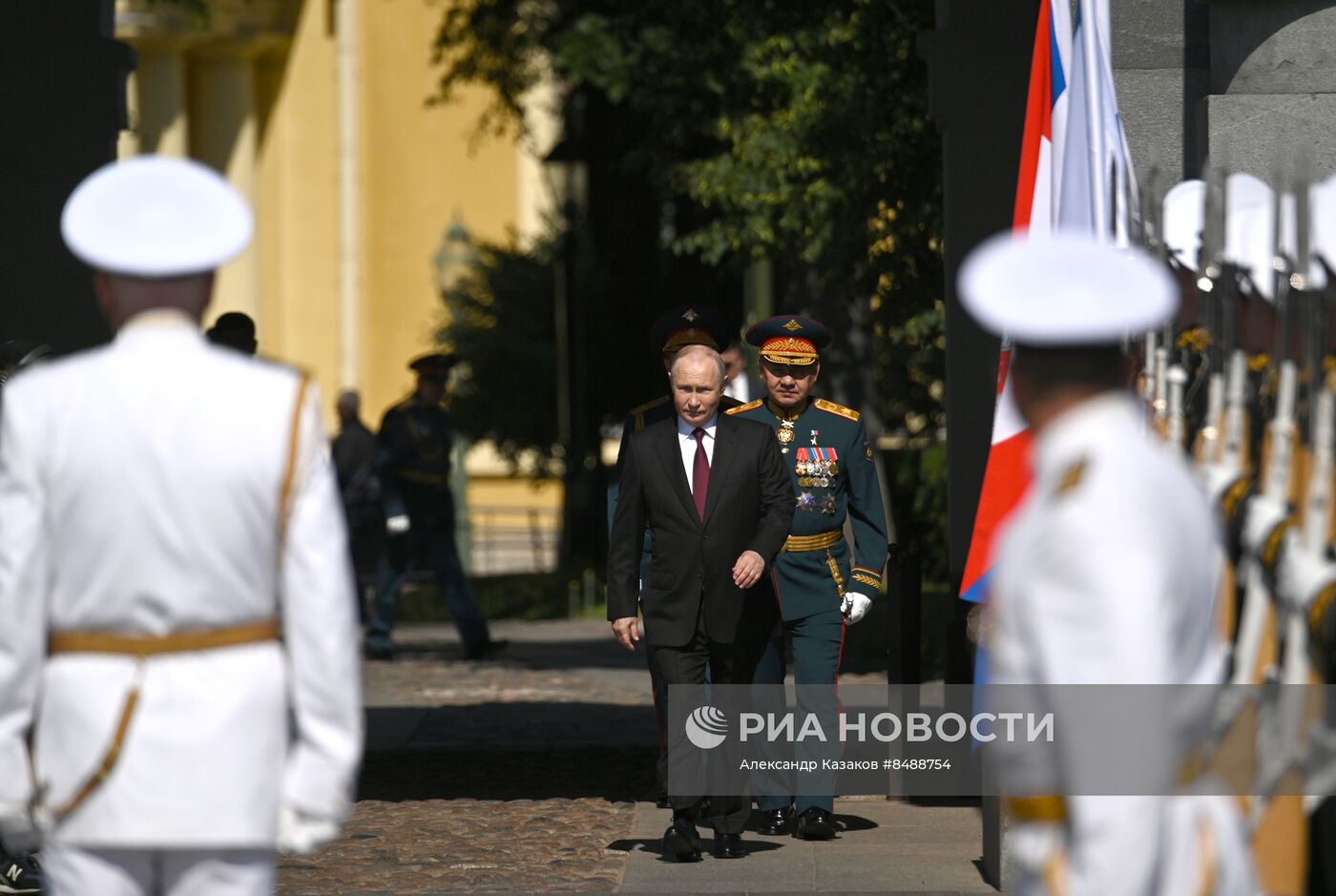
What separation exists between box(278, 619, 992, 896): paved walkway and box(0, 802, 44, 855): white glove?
3585 mm

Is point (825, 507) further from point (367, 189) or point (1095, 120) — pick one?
point (367, 189)

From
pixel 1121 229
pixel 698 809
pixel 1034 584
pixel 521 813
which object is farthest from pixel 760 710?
pixel 1034 584

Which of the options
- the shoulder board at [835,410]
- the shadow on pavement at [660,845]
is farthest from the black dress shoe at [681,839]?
the shoulder board at [835,410]

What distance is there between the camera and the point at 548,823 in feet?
29.7

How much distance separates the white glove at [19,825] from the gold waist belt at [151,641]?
0.28 m

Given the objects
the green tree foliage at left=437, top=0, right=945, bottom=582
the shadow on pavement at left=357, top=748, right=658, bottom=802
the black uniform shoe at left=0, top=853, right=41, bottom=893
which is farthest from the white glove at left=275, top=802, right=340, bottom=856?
the green tree foliage at left=437, top=0, right=945, bottom=582

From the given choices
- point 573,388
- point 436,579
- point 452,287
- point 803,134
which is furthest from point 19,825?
point 452,287

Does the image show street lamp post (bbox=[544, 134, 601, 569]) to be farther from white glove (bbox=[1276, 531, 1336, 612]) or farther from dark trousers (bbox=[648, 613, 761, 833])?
white glove (bbox=[1276, 531, 1336, 612])

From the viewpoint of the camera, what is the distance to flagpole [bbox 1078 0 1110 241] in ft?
21.6

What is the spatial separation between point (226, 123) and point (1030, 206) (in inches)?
1012

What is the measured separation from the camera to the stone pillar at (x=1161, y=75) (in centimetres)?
729

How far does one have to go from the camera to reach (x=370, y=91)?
34.5m

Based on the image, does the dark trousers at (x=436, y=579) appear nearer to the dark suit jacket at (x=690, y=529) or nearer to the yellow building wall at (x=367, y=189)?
the dark suit jacket at (x=690, y=529)

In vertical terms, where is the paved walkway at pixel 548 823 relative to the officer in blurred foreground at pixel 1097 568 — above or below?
below
